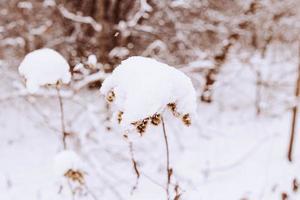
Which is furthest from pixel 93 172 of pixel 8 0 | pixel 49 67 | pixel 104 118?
pixel 8 0

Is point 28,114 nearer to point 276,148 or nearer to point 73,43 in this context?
point 73,43

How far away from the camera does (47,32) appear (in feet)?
25.1

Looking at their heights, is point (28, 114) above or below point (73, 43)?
below

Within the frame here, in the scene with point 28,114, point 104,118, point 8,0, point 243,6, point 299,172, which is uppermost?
point 243,6

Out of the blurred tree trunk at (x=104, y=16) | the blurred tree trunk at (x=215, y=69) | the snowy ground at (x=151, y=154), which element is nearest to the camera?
the snowy ground at (x=151, y=154)

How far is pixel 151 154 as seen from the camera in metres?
5.82

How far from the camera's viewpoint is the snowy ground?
178 inches

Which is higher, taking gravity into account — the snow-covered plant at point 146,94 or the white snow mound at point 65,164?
the snow-covered plant at point 146,94

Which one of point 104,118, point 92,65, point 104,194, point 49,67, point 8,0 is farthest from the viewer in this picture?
point 8,0

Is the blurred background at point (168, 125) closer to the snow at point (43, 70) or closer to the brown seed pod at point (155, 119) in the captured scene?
the snow at point (43, 70)

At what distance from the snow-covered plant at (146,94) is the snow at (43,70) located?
0.68 metres

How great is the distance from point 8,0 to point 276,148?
5.29 m

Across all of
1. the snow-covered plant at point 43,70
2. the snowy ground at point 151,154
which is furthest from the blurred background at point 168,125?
the snow-covered plant at point 43,70

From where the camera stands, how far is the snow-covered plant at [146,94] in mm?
1928
